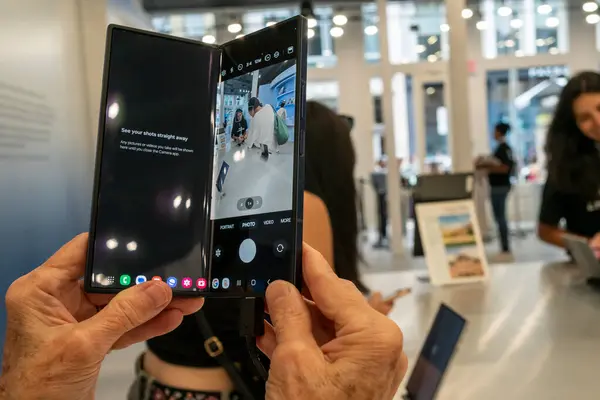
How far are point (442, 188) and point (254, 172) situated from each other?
1627 millimetres

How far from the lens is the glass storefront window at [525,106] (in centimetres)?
883

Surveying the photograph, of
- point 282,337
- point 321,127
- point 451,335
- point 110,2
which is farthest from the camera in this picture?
point 110,2

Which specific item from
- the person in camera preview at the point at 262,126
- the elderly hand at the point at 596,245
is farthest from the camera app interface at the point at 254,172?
the elderly hand at the point at 596,245

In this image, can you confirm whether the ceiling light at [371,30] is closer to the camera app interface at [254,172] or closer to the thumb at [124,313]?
the camera app interface at [254,172]

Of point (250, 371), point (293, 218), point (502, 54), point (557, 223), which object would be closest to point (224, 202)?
point (293, 218)

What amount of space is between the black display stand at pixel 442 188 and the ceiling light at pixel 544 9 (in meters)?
7.12

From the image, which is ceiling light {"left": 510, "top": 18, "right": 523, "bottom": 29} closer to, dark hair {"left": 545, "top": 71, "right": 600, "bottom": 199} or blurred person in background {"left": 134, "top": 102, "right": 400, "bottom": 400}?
dark hair {"left": 545, "top": 71, "right": 600, "bottom": 199}

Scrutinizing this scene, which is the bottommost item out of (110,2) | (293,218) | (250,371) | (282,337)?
(250,371)

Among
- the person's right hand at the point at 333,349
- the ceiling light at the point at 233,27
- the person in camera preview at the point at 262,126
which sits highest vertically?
the ceiling light at the point at 233,27

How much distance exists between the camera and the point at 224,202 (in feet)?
1.83

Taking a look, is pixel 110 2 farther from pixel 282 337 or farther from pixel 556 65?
pixel 556 65

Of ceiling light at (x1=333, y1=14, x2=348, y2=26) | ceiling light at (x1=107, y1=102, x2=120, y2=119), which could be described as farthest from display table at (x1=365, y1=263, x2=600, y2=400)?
ceiling light at (x1=333, y1=14, x2=348, y2=26)

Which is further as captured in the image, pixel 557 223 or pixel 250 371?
pixel 557 223

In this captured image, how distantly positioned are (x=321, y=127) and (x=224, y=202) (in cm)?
74
